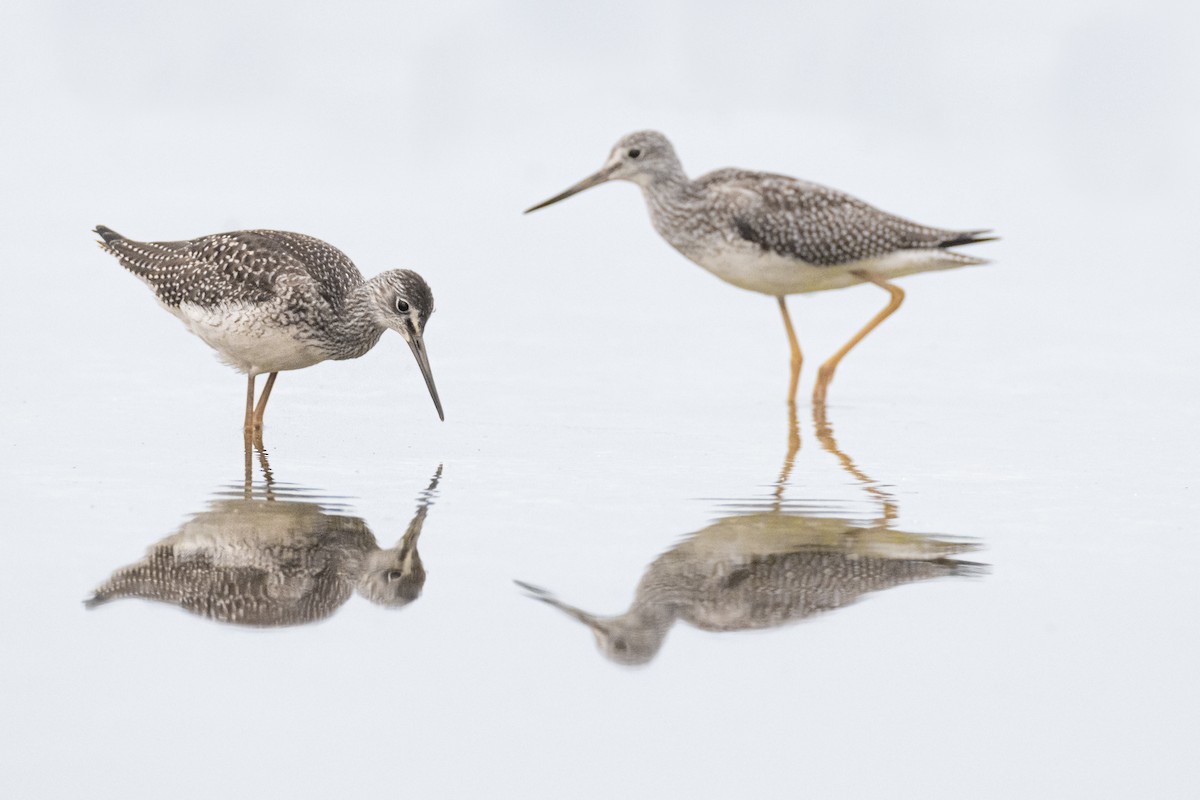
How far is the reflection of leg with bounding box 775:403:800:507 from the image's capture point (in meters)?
10.6

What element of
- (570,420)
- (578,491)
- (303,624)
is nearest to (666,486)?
(578,491)

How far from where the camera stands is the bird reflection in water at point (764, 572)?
8008mm

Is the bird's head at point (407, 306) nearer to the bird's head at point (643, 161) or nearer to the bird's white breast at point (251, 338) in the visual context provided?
the bird's white breast at point (251, 338)

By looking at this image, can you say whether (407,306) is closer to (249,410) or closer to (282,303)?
(282,303)

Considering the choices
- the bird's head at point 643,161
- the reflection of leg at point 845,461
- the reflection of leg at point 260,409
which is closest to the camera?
the reflection of leg at point 845,461

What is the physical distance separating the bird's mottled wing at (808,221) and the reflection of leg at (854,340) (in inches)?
17.2

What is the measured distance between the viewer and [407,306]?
11.4 metres

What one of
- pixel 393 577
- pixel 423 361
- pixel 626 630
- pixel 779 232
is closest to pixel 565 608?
pixel 626 630

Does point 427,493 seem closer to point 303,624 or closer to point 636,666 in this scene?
point 303,624

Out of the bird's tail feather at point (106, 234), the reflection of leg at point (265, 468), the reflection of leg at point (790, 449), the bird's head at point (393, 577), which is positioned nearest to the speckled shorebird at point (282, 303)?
the reflection of leg at point (265, 468)

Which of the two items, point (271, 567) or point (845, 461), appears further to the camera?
point (845, 461)

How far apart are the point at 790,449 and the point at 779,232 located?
2.98 m

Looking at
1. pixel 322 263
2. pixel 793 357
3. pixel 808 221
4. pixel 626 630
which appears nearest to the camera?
pixel 626 630

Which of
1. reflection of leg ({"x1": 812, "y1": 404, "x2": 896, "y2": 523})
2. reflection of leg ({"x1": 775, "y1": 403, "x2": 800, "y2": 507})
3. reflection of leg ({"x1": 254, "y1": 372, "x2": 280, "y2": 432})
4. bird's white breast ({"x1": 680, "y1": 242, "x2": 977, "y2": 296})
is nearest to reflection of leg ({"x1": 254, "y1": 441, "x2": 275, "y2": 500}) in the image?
reflection of leg ({"x1": 254, "y1": 372, "x2": 280, "y2": 432})
